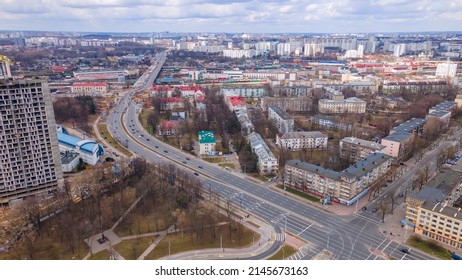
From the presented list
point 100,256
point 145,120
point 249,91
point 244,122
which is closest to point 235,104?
point 244,122

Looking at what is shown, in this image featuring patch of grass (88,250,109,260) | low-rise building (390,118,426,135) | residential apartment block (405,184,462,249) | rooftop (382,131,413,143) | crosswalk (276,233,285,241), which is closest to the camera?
patch of grass (88,250,109,260)

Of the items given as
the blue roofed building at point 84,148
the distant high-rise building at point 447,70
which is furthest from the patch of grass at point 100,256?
the distant high-rise building at point 447,70

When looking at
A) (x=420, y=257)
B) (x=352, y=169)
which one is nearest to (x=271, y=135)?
(x=352, y=169)

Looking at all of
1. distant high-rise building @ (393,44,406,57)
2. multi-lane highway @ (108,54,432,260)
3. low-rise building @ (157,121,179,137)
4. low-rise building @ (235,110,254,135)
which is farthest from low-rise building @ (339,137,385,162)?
distant high-rise building @ (393,44,406,57)

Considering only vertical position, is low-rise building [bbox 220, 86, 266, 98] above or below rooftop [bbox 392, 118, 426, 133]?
above

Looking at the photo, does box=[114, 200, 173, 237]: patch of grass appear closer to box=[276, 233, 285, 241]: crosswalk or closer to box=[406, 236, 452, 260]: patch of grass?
box=[276, 233, 285, 241]: crosswalk

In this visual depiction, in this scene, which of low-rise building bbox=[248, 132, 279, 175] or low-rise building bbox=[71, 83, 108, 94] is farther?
low-rise building bbox=[71, 83, 108, 94]

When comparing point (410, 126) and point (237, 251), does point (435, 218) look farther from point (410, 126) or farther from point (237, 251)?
point (410, 126)
